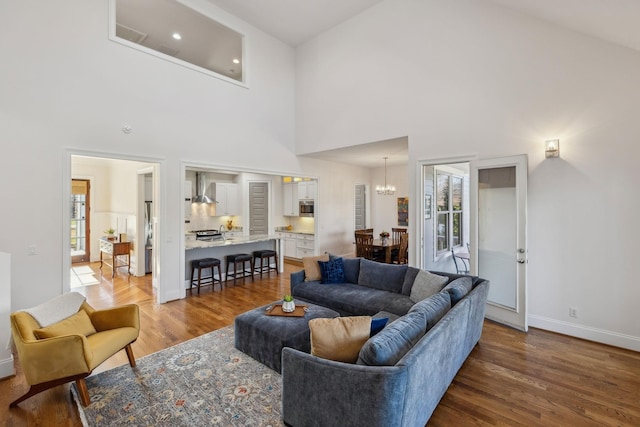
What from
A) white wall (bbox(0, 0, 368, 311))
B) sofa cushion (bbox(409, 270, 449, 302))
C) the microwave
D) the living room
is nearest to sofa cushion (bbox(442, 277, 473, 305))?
sofa cushion (bbox(409, 270, 449, 302))

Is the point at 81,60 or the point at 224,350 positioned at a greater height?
the point at 81,60

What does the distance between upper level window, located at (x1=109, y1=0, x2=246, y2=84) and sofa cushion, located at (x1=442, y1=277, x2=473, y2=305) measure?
17.2 feet

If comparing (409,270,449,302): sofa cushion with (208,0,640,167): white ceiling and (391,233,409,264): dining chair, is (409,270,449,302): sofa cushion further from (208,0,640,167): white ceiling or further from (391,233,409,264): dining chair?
(391,233,409,264): dining chair

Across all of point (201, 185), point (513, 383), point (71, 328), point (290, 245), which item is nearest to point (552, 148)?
point (513, 383)

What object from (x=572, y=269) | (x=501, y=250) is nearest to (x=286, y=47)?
(x=501, y=250)

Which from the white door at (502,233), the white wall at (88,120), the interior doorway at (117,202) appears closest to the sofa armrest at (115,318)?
the white wall at (88,120)

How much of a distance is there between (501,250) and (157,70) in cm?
596

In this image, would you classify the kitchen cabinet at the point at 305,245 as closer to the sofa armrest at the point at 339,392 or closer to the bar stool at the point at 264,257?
the bar stool at the point at 264,257

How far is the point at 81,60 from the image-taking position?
400 cm

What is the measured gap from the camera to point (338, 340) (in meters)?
1.99

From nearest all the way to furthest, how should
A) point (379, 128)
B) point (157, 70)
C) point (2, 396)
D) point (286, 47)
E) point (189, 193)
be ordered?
point (2, 396)
point (157, 70)
point (379, 128)
point (286, 47)
point (189, 193)

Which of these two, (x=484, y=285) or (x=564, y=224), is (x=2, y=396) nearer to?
(x=484, y=285)

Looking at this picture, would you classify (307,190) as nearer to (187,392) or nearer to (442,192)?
(442,192)

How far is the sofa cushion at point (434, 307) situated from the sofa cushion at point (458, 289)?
91mm
